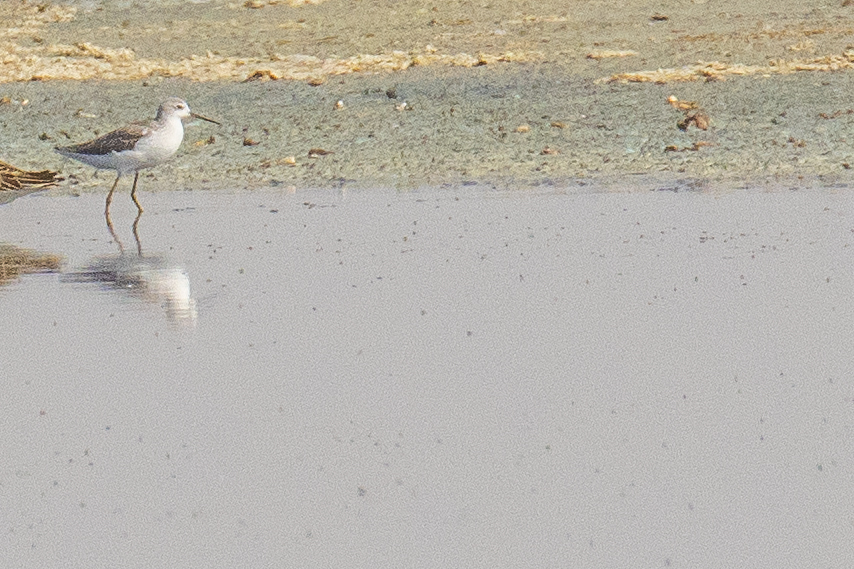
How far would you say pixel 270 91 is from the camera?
17.4 m

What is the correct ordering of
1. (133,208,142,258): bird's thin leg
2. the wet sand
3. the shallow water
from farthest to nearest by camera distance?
the wet sand < (133,208,142,258): bird's thin leg < the shallow water

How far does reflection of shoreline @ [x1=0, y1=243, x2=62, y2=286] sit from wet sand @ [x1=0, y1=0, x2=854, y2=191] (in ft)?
11.2

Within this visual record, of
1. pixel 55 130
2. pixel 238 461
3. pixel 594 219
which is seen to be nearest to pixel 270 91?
pixel 55 130

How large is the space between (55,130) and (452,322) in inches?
388

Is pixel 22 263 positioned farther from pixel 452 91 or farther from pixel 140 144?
pixel 452 91

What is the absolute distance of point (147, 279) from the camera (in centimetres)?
913

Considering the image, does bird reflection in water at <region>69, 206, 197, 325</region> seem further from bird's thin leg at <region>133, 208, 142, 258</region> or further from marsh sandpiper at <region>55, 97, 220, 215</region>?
marsh sandpiper at <region>55, 97, 220, 215</region>

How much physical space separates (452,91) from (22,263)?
25.0ft

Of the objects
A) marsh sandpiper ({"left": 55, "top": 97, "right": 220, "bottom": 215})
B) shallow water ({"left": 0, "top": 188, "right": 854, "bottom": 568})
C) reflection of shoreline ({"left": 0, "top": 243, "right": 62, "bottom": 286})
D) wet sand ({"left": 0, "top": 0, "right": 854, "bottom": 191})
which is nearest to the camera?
shallow water ({"left": 0, "top": 188, "right": 854, "bottom": 568})

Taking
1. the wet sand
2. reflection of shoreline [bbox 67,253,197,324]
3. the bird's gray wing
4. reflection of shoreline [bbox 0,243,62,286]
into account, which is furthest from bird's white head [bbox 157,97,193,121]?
reflection of shoreline [bbox 67,253,197,324]

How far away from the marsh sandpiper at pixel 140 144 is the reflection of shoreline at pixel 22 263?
7.74 ft

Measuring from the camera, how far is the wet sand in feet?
45.3

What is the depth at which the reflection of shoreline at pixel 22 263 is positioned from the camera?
9.59 meters

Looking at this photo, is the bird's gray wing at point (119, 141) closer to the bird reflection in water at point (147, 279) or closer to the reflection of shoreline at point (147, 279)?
the bird reflection in water at point (147, 279)
